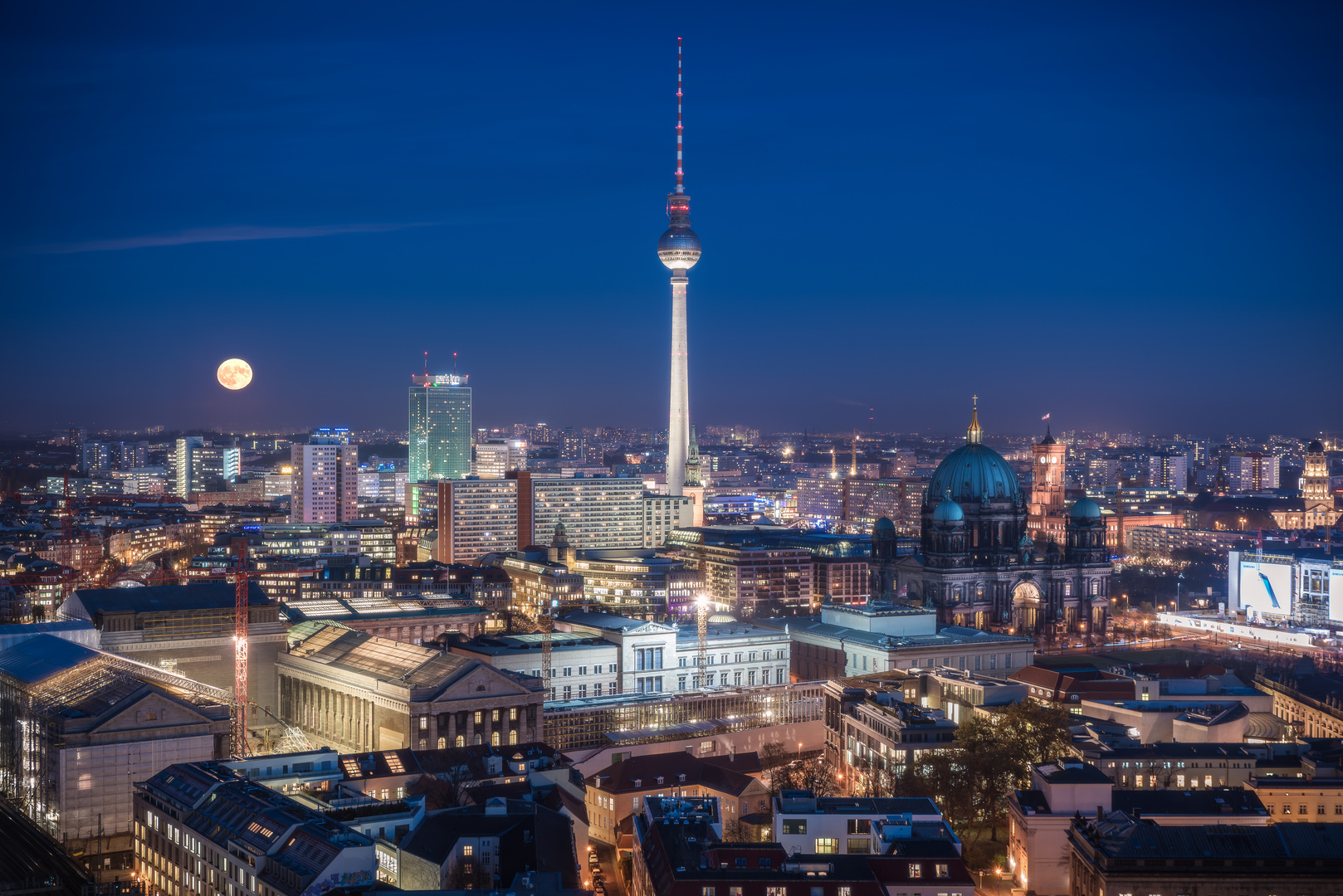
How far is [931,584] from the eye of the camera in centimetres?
10119

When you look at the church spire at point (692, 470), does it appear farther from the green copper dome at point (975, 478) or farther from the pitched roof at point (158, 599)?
the pitched roof at point (158, 599)

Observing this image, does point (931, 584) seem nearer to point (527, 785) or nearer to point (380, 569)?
point (380, 569)

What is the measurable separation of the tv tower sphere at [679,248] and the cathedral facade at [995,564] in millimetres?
50494

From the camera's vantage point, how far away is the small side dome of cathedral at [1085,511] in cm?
10575

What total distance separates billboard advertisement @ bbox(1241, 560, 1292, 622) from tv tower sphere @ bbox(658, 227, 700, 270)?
5877 cm

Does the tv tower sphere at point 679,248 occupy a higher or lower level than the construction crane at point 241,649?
higher

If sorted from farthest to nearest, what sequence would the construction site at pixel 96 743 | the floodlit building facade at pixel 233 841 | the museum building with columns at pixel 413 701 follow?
1. the museum building with columns at pixel 413 701
2. the construction site at pixel 96 743
3. the floodlit building facade at pixel 233 841

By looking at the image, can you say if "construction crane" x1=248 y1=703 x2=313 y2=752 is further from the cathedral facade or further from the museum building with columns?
the cathedral facade

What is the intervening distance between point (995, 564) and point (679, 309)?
56.6 m

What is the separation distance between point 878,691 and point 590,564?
47.3 metres

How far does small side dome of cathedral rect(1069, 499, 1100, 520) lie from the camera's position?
105750 mm

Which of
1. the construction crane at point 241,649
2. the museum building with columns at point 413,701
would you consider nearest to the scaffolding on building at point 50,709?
the construction crane at point 241,649

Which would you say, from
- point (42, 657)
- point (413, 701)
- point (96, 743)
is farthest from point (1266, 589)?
point (96, 743)

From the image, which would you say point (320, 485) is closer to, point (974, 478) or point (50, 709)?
point (974, 478)
